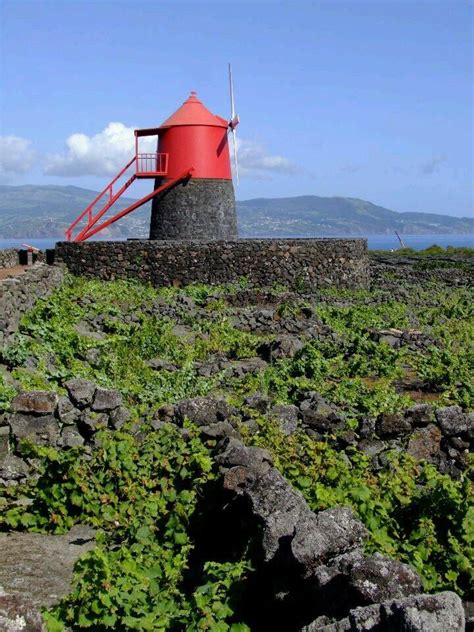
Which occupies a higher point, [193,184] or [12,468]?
[193,184]

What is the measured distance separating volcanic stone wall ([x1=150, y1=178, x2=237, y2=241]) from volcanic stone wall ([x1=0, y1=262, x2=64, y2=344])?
7.90 m

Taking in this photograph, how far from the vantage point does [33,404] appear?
967 cm

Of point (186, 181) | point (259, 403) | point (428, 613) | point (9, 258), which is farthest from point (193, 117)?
point (428, 613)

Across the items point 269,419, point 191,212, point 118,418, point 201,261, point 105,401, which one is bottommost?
point 269,419

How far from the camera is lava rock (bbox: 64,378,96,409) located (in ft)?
33.2

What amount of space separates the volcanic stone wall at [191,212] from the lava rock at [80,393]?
21923 mm

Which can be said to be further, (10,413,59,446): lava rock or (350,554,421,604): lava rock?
(10,413,59,446): lava rock

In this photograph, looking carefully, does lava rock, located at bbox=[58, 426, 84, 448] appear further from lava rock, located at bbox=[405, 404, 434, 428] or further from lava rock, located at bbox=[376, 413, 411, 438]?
lava rock, located at bbox=[405, 404, 434, 428]

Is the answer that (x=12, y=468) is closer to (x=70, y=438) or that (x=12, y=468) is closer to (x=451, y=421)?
(x=70, y=438)

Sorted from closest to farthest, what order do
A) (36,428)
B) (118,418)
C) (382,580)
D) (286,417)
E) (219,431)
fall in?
(382,580)
(219,431)
(36,428)
(118,418)
(286,417)

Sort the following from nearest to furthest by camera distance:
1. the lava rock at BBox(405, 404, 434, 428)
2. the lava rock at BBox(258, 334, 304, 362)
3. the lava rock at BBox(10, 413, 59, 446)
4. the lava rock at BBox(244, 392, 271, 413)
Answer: the lava rock at BBox(10, 413, 59, 446) < the lava rock at BBox(405, 404, 434, 428) < the lava rock at BBox(244, 392, 271, 413) < the lava rock at BBox(258, 334, 304, 362)

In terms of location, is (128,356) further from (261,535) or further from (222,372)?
(261,535)

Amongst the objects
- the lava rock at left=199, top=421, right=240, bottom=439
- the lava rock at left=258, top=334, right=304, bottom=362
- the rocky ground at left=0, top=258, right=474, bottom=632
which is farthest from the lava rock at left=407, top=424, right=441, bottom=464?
the lava rock at left=258, top=334, right=304, bottom=362

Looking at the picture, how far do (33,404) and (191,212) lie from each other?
23.0 m
